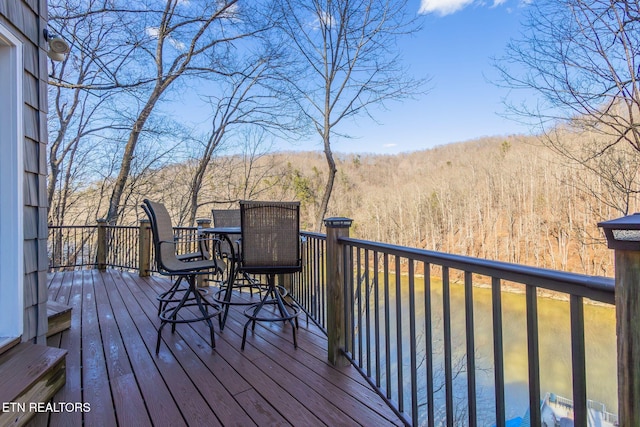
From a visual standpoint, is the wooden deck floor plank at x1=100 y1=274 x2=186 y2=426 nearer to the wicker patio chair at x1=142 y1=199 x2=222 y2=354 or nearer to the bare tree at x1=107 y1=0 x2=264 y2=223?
the wicker patio chair at x1=142 y1=199 x2=222 y2=354

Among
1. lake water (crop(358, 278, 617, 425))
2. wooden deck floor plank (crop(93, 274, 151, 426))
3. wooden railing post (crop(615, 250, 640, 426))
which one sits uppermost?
wooden railing post (crop(615, 250, 640, 426))

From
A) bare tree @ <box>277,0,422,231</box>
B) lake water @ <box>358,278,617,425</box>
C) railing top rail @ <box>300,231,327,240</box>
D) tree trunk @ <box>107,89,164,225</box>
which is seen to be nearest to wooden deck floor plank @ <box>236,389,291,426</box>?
railing top rail @ <box>300,231,327,240</box>

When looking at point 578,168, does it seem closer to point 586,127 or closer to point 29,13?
point 586,127

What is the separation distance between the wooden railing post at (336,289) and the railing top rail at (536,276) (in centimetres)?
80

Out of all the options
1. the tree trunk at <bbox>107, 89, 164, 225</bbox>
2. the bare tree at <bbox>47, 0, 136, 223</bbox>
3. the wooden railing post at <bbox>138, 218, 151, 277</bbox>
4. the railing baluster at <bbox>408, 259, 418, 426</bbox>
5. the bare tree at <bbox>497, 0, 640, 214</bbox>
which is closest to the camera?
the railing baluster at <bbox>408, 259, 418, 426</bbox>

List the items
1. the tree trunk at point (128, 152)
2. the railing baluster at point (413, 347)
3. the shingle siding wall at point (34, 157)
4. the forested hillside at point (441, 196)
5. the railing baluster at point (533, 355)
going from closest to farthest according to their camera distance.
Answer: the railing baluster at point (533, 355) → the railing baluster at point (413, 347) → the shingle siding wall at point (34, 157) → the tree trunk at point (128, 152) → the forested hillside at point (441, 196)

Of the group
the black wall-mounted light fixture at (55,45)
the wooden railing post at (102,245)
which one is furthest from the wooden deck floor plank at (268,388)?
the wooden railing post at (102,245)

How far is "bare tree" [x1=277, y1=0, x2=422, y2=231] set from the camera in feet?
23.6

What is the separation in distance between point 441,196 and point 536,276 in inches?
671

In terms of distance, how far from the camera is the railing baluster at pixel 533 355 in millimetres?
861

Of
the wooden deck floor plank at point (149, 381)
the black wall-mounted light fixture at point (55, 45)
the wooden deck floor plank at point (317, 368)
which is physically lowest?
the wooden deck floor plank at point (317, 368)

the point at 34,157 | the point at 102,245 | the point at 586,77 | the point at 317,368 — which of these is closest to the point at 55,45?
the point at 34,157

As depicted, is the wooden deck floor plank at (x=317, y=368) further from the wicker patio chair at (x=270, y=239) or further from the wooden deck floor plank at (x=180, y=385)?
the wooden deck floor plank at (x=180, y=385)

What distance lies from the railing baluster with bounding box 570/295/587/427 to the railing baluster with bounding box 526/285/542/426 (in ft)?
0.33
